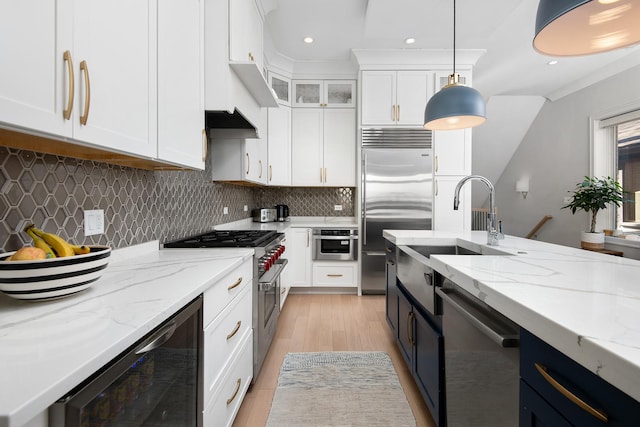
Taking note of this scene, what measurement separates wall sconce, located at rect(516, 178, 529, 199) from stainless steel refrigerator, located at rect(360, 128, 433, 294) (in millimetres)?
3133

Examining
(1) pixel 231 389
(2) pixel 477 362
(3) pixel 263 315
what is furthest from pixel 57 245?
(2) pixel 477 362

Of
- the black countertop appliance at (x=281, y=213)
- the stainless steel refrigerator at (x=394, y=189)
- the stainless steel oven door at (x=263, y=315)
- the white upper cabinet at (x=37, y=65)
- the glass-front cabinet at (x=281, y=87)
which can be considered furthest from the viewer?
the black countertop appliance at (x=281, y=213)

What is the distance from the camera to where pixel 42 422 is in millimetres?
471

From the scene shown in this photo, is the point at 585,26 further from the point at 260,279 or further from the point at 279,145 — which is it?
the point at 279,145

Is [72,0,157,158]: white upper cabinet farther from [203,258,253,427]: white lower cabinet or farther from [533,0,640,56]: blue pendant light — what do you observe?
[533,0,640,56]: blue pendant light

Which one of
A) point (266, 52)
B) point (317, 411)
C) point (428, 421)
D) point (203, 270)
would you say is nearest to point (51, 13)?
point (203, 270)

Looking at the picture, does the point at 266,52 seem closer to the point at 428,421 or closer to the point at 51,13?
the point at 51,13

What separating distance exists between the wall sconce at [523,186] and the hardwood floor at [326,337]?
394 centimetres

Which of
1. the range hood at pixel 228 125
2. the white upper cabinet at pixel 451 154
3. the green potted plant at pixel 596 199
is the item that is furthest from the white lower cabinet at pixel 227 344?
the green potted plant at pixel 596 199

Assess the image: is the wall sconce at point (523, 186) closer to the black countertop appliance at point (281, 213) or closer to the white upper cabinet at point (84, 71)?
the black countertop appliance at point (281, 213)

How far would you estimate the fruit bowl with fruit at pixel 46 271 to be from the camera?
71 cm

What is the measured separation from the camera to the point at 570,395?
0.59 m

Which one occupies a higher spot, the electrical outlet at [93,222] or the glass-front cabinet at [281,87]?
the glass-front cabinet at [281,87]

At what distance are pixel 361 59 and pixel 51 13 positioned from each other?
3414 millimetres
